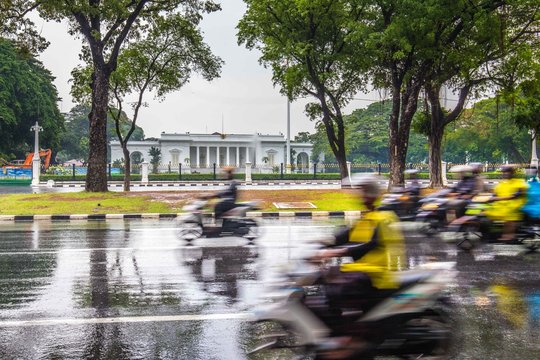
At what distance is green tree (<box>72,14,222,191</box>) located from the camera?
2514 cm

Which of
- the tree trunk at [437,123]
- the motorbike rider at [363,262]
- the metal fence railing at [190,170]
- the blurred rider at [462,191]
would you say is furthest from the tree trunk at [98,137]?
the motorbike rider at [363,262]

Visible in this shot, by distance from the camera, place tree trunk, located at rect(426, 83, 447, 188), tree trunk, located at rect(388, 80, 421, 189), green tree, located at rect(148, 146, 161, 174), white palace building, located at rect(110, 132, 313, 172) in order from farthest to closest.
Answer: white palace building, located at rect(110, 132, 313, 172), green tree, located at rect(148, 146, 161, 174), tree trunk, located at rect(426, 83, 447, 188), tree trunk, located at rect(388, 80, 421, 189)

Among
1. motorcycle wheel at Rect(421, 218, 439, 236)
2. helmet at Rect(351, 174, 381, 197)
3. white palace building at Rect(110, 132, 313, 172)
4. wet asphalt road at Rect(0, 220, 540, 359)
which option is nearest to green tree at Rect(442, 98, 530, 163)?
white palace building at Rect(110, 132, 313, 172)

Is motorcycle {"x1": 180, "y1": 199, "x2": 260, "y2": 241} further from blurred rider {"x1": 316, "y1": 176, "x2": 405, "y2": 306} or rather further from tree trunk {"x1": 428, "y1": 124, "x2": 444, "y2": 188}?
tree trunk {"x1": 428, "y1": 124, "x2": 444, "y2": 188}

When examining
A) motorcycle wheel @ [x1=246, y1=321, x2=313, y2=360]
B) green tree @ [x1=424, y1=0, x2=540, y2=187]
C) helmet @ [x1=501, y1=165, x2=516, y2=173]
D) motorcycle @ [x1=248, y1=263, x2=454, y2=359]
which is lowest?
motorcycle wheel @ [x1=246, y1=321, x2=313, y2=360]

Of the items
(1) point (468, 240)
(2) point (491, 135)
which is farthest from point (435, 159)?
(2) point (491, 135)

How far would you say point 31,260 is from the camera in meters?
8.86

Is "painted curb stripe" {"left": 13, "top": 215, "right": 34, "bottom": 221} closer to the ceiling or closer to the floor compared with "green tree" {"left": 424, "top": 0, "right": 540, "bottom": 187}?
closer to the floor

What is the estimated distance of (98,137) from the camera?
21.5 metres

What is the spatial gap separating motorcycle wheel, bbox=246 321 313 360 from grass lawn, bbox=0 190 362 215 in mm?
12928

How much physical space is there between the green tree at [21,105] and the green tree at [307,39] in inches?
1220

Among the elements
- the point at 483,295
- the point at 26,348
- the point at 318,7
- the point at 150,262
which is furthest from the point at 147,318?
the point at 318,7

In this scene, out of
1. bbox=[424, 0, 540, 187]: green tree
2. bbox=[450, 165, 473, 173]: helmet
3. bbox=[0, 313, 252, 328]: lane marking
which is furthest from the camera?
bbox=[424, 0, 540, 187]: green tree

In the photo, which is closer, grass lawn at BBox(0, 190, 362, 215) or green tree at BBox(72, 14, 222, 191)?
grass lawn at BBox(0, 190, 362, 215)
